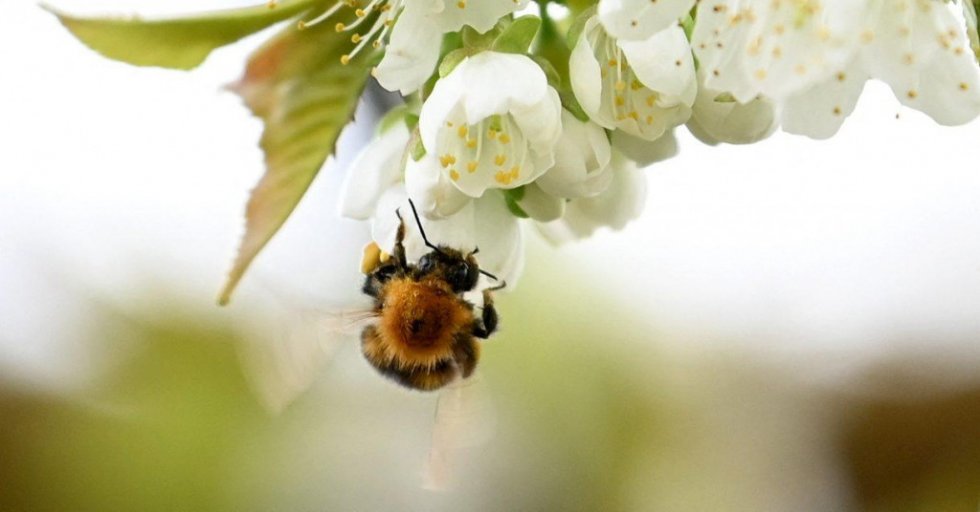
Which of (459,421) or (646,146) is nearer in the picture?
(646,146)

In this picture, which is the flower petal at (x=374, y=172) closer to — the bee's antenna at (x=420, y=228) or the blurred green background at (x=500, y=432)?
the bee's antenna at (x=420, y=228)

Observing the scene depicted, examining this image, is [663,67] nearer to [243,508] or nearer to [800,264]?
[800,264]

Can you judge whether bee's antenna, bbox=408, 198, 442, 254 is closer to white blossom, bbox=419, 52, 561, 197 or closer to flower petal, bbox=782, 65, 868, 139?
white blossom, bbox=419, 52, 561, 197

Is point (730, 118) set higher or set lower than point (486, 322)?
higher

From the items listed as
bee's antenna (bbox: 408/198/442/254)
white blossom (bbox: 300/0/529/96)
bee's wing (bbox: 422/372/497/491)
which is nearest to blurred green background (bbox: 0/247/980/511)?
bee's wing (bbox: 422/372/497/491)

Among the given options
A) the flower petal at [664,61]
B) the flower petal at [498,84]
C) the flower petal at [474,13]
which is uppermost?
the flower petal at [474,13]

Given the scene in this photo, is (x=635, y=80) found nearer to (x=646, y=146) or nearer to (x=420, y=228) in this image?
(x=646, y=146)

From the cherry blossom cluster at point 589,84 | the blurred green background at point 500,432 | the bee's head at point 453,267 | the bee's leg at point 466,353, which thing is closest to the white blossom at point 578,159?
the cherry blossom cluster at point 589,84

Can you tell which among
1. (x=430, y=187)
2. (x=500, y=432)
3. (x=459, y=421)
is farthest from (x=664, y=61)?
(x=500, y=432)
